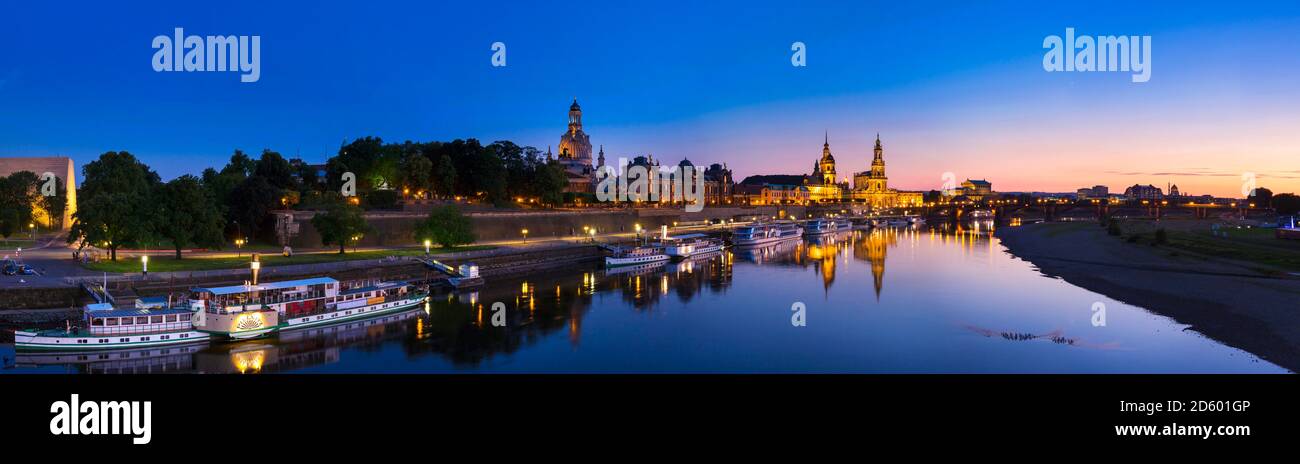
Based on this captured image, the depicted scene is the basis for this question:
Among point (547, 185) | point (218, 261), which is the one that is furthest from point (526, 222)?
point (218, 261)

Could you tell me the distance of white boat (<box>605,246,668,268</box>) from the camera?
49938 millimetres

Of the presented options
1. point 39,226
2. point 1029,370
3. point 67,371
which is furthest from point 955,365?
point 39,226

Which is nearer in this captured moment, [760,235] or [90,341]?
[90,341]

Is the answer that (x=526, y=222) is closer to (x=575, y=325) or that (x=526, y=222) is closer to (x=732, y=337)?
(x=575, y=325)

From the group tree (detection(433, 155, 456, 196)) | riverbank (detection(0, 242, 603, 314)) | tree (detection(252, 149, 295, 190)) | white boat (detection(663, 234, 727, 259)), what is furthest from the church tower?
riverbank (detection(0, 242, 603, 314))

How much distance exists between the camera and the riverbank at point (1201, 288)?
23562 mm

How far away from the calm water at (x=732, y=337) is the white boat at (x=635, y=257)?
840cm

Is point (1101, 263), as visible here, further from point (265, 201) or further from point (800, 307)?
point (265, 201)

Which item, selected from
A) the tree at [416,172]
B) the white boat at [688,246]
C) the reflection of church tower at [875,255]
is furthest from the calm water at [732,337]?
the tree at [416,172]

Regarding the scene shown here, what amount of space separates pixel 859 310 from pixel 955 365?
10170 millimetres

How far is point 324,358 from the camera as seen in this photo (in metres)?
22.7

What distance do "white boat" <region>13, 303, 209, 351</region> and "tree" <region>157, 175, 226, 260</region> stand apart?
10.9m

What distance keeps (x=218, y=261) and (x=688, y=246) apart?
110 feet

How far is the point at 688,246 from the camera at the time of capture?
58.2 metres
